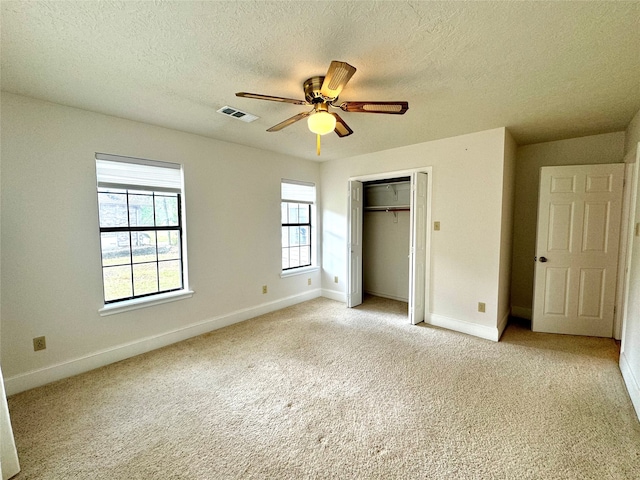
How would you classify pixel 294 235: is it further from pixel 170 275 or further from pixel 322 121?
pixel 322 121

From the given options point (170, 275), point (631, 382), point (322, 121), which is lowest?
point (631, 382)

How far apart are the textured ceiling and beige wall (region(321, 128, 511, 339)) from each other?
23.6 inches

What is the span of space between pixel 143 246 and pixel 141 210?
389mm

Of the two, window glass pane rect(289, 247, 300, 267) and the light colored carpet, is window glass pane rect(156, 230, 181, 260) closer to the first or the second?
the light colored carpet

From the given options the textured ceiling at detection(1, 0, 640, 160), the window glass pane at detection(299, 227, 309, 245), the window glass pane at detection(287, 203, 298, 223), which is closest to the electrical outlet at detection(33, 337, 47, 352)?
the textured ceiling at detection(1, 0, 640, 160)

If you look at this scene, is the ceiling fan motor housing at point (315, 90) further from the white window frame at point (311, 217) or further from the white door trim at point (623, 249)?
the white door trim at point (623, 249)

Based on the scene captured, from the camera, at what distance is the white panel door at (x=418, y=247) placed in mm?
3559

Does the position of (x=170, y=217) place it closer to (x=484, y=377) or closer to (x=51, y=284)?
(x=51, y=284)

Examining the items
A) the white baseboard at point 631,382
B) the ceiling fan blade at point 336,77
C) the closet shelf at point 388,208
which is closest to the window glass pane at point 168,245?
the ceiling fan blade at point 336,77

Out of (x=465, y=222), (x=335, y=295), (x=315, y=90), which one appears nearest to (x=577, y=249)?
(x=465, y=222)

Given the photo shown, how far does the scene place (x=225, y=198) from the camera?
3584 mm

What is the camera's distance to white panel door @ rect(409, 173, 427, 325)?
3559 mm

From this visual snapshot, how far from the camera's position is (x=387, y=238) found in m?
4.91

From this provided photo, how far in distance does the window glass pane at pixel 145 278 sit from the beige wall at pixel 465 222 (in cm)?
330
